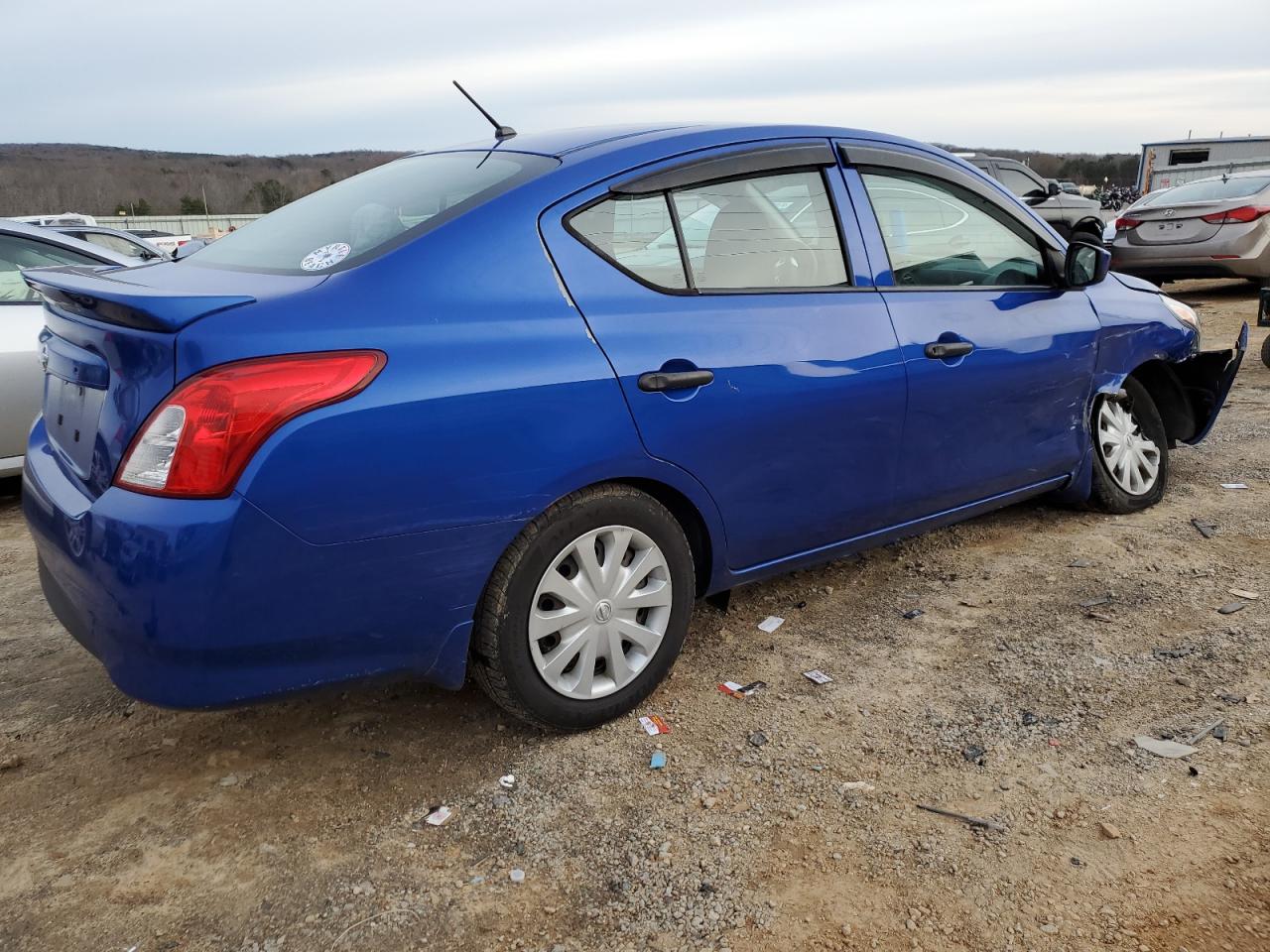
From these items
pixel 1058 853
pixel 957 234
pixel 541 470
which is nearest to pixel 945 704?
pixel 1058 853

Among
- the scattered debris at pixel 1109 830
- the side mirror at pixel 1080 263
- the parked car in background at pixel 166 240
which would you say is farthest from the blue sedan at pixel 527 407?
the parked car in background at pixel 166 240

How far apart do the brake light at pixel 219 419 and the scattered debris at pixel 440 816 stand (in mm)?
965

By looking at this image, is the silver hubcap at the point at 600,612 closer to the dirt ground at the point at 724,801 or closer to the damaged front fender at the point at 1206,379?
the dirt ground at the point at 724,801

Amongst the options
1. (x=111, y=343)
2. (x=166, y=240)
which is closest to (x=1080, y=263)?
(x=111, y=343)

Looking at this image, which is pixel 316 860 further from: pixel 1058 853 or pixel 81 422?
pixel 1058 853

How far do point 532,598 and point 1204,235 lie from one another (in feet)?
36.8

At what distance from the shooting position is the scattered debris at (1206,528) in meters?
4.40

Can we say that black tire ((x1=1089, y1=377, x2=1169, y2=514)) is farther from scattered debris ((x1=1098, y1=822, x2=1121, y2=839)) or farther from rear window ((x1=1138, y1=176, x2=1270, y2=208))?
rear window ((x1=1138, y1=176, x2=1270, y2=208))

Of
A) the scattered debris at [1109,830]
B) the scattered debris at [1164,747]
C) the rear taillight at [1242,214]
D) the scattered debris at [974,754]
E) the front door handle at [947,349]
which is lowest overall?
the scattered debris at [1164,747]

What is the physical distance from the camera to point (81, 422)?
101 inches

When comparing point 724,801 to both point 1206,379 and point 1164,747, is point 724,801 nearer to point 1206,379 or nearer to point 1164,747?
point 1164,747

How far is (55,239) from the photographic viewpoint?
572 cm

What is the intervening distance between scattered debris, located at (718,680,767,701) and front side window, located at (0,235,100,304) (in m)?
4.06

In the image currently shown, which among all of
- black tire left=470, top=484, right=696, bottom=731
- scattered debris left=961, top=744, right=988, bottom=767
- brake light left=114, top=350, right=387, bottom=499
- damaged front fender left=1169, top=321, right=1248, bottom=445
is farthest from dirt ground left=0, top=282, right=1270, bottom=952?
damaged front fender left=1169, top=321, right=1248, bottom=445
